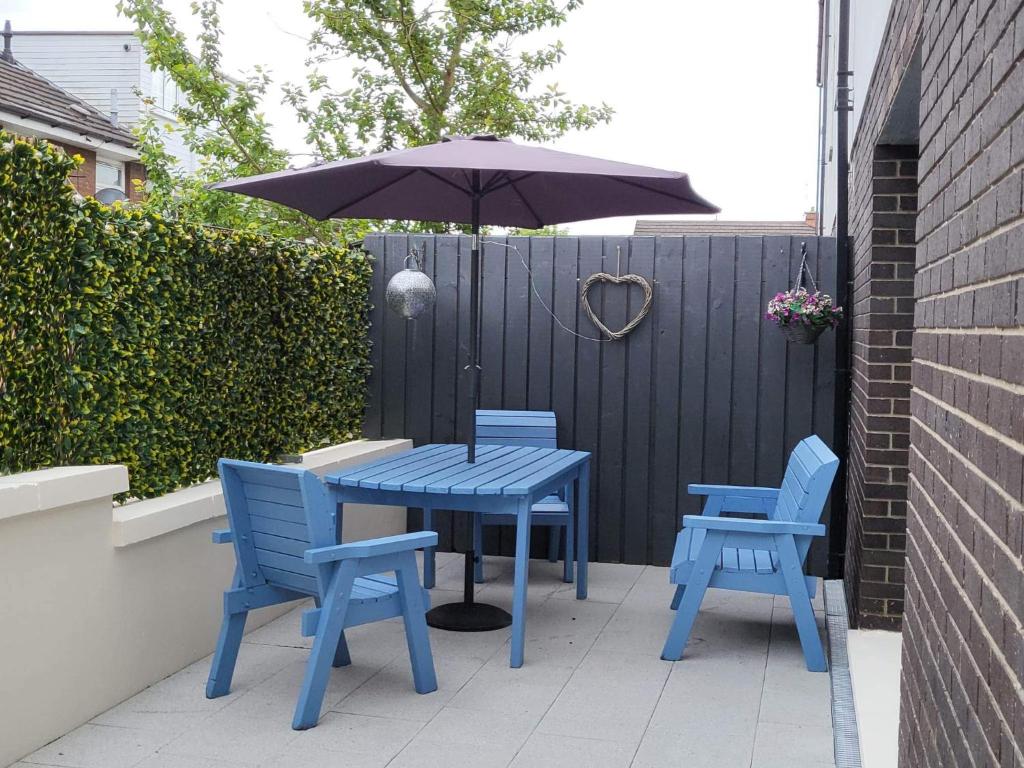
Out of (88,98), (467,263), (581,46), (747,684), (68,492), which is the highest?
→ (88,98)

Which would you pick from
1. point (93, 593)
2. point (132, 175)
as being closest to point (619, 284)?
point (93, 593)

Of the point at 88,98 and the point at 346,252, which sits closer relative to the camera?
the point at 346,252

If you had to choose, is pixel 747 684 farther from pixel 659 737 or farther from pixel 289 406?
pixel 289 406

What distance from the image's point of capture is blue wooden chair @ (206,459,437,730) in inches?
137

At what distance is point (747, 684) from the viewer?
13.3 feet

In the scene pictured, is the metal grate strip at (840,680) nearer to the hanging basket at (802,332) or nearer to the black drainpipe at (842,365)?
the black drainpipe at (842,365)

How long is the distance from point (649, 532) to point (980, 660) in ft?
15.3

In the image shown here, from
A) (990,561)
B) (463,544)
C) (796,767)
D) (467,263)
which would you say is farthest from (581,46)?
(990,561)

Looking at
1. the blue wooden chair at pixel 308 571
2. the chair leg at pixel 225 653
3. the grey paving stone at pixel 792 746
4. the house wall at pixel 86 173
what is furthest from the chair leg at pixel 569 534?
the house wall at pixel 86 173

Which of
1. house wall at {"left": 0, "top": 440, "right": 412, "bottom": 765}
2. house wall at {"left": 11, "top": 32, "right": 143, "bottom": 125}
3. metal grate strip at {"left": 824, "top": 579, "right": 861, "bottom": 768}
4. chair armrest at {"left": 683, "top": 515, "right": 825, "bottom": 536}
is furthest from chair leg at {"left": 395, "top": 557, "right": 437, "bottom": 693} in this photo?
house wall at {"left": 11, "top": 32, "right": 143, "bottom": 125}

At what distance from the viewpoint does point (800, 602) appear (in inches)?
168

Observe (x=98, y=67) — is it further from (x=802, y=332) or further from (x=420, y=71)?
(x=802, y=332)

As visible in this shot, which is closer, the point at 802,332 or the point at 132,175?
the point at 802,332

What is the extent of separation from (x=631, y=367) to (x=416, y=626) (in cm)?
275
